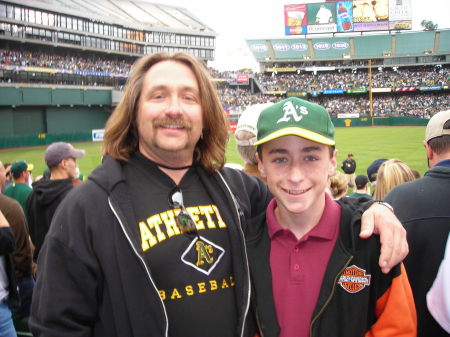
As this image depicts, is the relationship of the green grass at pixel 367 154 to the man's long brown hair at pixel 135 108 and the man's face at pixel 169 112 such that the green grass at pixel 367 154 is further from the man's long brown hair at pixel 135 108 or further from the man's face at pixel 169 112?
the man's face at pixel 169 112

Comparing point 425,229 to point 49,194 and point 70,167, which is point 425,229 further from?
point 70,167

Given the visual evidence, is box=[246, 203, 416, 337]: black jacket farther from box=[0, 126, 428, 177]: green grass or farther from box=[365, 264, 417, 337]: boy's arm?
box=[0, 126, 428, 177]: green grass

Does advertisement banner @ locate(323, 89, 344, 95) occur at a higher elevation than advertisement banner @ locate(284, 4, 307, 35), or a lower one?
lower

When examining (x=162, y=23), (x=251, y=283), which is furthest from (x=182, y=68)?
(x=162, y=23)

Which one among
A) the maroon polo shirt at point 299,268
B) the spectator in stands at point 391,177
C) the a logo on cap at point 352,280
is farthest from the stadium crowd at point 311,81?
the a logo on cap at point 352,280

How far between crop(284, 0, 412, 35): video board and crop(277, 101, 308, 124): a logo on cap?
7186 centimetres

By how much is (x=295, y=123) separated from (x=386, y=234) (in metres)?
0.72

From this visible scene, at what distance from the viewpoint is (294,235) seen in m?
2.21

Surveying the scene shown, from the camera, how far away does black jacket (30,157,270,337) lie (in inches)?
75.2

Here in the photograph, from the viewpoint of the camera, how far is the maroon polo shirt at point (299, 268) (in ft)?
6.77

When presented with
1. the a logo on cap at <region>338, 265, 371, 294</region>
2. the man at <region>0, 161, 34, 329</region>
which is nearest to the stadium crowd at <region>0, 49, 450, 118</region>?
the man at <region>0, 161, 34, 329</region>

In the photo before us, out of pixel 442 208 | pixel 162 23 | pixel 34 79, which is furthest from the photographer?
pixel 162 23

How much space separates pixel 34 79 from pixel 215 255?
156 ft

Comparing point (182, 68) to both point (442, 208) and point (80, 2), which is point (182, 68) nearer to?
point (442, 208)
